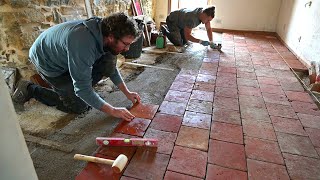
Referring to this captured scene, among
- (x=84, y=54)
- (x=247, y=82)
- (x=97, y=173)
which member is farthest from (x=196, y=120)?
(x=247, y=82)

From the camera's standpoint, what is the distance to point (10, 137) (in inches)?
19.3

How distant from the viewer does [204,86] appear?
89.9 inches

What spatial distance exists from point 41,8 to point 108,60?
38.5 inches

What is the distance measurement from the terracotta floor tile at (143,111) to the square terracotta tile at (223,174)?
0.64 metres

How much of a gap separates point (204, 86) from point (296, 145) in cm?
101

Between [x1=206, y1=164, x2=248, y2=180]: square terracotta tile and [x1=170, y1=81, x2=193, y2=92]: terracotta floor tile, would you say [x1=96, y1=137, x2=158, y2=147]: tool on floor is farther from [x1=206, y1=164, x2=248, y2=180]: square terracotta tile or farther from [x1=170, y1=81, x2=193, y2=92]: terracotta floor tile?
[x1=170, y1=81, x2=193, y2=92]: terracotta floor tile

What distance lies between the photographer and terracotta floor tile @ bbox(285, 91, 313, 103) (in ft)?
6.82

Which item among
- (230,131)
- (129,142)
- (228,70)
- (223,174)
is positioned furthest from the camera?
(228,70)

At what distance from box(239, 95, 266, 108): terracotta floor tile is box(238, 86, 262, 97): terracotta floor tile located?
67 mm

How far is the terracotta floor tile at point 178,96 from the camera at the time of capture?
6.54ft

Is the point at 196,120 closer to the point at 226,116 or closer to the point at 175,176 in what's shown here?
the point at 226,116

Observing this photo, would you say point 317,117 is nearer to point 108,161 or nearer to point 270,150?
point 270,150

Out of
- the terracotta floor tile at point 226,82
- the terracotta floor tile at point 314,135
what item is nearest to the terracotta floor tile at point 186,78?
the terracotta floor tile at point 226,82

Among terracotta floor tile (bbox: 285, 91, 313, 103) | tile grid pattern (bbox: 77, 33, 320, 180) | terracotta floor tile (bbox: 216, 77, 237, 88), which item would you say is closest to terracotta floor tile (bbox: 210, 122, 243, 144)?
tile grid pattern (bbox: 77, 33, 320, 180)
